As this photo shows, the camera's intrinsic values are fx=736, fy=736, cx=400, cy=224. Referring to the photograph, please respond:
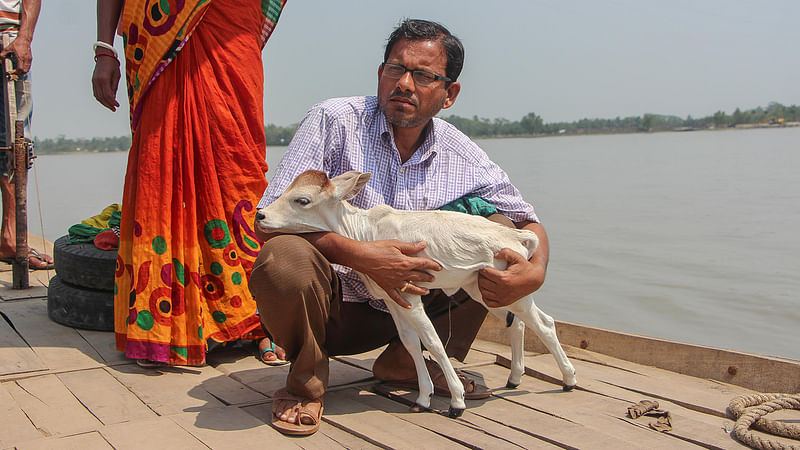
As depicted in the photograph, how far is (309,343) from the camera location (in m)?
2.29

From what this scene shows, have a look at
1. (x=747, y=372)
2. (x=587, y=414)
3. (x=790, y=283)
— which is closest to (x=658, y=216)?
(x=790, y=283)

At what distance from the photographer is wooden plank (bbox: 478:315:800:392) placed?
2777 millimetres

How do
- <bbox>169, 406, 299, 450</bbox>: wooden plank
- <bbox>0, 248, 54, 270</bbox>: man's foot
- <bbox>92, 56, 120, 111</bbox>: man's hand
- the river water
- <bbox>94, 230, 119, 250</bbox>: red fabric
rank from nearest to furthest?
<bbox>169, 406, 299, 450</bbox>: wooden plank < <bbox>92, 56, 120, 111</bbox>: man's hand < <bbox>94, 230, 119, 250</bbox>: red fabric < <bbox>0, 248, 54, 270</bbox>: man's foot < the river water

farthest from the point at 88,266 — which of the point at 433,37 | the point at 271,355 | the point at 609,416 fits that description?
the point at 609,416

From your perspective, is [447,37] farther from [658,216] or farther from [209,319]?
[658,216]

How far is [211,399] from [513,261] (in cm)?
113

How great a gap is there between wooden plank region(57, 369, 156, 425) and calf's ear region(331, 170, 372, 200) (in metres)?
0.94

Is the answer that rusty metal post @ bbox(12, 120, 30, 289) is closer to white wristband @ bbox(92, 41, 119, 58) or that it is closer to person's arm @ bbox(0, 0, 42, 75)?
person's arm @ bbox(0, 0, 42, 75)

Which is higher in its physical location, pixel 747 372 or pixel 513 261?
pixel 513 261

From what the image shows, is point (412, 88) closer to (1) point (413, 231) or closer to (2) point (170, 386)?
(1) point (413, 231)

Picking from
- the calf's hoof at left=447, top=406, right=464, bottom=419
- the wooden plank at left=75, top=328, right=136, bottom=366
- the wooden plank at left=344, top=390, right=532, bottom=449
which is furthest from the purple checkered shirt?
the wooden plank at left=75, top=328, right=136, bottom=366

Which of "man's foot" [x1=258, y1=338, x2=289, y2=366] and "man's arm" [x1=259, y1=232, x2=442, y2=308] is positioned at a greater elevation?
"man's arm" [x1=259, y1=232, x2=442, y2=308]

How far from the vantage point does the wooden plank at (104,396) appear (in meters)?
2.36

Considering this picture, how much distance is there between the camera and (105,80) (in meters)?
3.11
